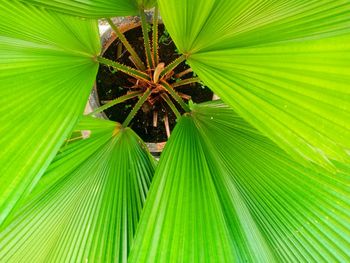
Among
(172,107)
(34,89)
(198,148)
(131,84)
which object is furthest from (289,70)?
(131,84)

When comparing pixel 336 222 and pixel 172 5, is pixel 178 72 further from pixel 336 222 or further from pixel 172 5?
pixel 336 222

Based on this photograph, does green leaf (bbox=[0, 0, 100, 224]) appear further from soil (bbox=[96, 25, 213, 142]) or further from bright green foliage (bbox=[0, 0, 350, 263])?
soil (bbox=[96, 25, 213, 142])

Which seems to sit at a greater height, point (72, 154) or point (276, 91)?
point (276, 91)

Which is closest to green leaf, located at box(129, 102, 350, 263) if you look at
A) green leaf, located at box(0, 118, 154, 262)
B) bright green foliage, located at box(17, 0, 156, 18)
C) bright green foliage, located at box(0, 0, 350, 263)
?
bright green foliage, located at box(0, 0, 350, 263)

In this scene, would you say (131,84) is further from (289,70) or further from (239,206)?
(289,70)

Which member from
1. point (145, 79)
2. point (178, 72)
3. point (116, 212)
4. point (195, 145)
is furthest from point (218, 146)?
point (178, 72)
